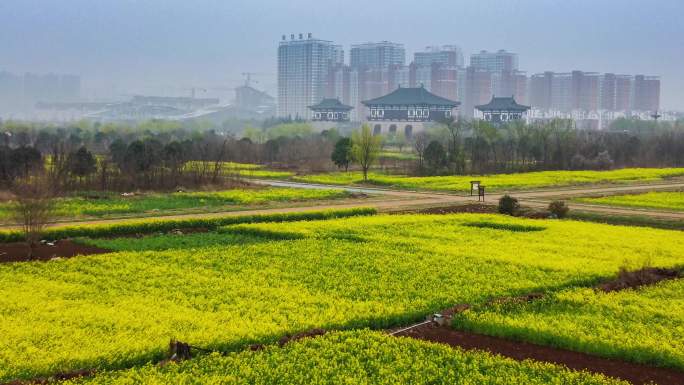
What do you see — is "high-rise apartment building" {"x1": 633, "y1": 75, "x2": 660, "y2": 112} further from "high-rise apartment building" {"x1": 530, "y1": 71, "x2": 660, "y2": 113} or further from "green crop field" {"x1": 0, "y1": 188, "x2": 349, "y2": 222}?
"green crop field" {"x1": 0, "y1": 188, "x2": 349, "y2": 222}

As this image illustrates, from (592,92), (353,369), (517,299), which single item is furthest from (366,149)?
(592,92)

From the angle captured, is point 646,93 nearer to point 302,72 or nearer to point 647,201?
point 302,72

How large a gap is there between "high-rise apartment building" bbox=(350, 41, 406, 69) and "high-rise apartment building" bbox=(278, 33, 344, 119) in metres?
8.93

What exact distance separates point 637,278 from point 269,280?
21.7 feet

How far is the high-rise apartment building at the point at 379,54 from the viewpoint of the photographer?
608 feet

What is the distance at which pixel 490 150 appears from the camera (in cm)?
5231

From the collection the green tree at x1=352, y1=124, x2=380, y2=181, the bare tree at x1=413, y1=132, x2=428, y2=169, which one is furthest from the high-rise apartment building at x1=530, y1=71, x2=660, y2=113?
the green tree at x1=352, y1=124, x2=380, y2=181

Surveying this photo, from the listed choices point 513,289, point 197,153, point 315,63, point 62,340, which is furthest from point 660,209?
point 315,63

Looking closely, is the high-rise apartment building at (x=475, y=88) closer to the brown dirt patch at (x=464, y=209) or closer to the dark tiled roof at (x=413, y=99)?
the dark tiled roof at (x=413, y=99)

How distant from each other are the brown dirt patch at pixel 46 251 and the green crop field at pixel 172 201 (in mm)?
3632

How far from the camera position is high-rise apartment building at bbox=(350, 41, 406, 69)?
18525 cm

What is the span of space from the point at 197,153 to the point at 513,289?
3703cm

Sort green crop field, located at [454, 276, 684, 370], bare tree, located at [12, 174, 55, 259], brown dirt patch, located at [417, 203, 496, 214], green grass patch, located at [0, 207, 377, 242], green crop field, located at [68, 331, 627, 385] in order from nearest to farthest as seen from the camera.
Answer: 1. green crop field, located at [68, 331, 627, 385]
2. green crop field, located at [454, 276, 684, 370]
3. bare tree, located at [12, 174, 55, 259]
4. green grass patch, located at [0, 207, 377, 242]
5. brown dirt patch, located at [417, 203, 496, 214]

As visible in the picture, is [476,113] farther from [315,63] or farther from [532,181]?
[532,181]
